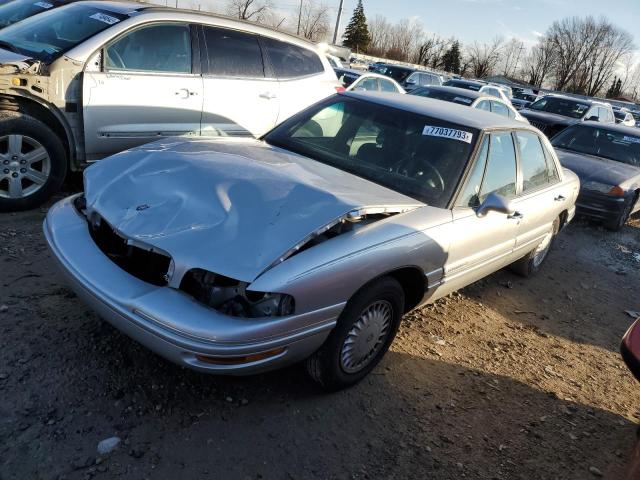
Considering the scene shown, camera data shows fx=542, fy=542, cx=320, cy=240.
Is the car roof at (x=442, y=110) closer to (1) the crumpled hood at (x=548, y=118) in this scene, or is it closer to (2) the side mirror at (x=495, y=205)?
(2) the side mirror at (x=495, y=205)

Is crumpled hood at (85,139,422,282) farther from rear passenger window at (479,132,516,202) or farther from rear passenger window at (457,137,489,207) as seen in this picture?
rear passenger window at (479,132,516,202)

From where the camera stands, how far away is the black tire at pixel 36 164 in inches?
176

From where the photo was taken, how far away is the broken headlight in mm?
2529

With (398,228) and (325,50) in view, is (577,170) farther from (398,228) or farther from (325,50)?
(398,228)

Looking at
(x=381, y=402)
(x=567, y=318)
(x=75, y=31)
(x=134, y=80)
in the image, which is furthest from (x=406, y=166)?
(x=75, y=31)

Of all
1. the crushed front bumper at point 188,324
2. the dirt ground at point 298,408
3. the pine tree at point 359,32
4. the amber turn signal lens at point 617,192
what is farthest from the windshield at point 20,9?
the pine tree at point 359,32

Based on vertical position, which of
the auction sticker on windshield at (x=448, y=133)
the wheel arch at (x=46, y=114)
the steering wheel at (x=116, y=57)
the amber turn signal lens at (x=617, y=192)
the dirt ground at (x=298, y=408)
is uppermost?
the steering wheel at (x=116, y=57)

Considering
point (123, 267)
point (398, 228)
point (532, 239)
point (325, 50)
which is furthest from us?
point (325, 50)

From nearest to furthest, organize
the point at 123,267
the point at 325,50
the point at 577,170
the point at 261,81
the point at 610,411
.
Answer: the point at 123,267, the point at 610,411, the point at 261,81, the point at 325,50, the point at 577,170

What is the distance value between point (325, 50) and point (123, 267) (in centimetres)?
524

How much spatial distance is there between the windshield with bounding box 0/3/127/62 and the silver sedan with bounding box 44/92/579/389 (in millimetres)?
1968

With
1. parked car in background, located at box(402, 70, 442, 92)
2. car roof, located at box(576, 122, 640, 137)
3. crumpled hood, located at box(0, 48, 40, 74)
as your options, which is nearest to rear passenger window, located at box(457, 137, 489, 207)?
crumpled hood, located at box(0, 48, 40, 74)

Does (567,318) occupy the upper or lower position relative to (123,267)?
lower

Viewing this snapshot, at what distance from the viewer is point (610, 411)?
3.61 m
